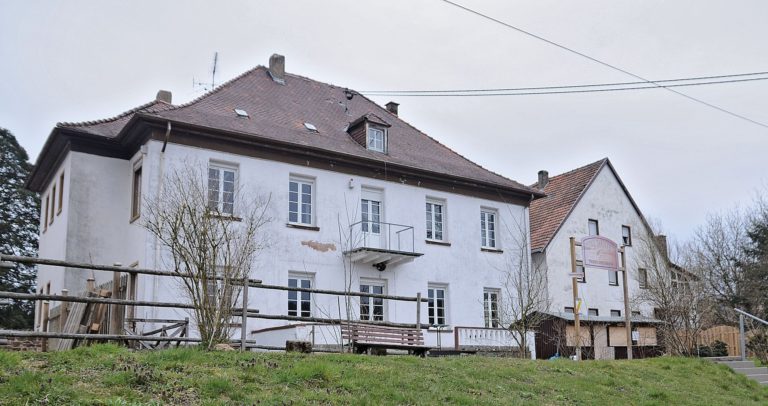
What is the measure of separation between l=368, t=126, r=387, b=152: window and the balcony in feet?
9.07

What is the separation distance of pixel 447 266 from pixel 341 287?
4740 mm

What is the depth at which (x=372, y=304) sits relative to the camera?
82.3 feet

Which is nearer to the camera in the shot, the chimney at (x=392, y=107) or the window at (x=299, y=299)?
the window at (x=299, y=299)

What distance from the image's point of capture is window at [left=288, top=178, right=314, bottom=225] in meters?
24.0

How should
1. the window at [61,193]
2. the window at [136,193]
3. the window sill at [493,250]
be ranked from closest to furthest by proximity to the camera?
1. the window at [136,193]
2. the window at [61,193]
3. the window sill at [493,250]

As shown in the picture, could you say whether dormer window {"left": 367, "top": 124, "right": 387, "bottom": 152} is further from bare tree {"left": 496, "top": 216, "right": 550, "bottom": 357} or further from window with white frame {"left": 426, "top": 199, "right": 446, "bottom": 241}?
bare tree {"left": 496, "top": 216, "right": 550, "bottom": 357}

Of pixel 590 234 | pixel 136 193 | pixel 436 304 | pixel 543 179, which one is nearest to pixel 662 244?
pixel 590 234

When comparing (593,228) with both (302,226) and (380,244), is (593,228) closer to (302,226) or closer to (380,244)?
(380,244)

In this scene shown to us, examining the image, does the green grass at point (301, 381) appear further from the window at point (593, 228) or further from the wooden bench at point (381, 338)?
the window at point (593, 228)

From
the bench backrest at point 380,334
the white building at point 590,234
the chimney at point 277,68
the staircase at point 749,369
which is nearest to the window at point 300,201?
the chimney at point 277,68

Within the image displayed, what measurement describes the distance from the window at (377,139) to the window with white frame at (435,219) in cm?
271

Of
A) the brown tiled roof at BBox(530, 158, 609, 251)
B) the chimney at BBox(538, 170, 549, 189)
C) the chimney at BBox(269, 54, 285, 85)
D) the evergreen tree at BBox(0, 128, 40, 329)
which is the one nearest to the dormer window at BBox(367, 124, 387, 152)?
the chimney at BBox(269, 54, 285, 85)

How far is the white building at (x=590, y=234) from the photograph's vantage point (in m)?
29.4

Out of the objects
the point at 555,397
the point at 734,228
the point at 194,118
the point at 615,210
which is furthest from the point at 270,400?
the point at 734,228
